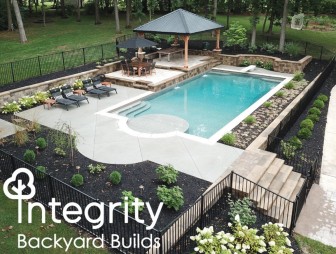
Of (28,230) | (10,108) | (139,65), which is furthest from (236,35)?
(28,230)

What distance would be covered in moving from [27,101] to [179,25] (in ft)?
35.4

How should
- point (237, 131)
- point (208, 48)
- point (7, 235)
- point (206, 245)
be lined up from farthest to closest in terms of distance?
point (208, 48)
point (237, 131)
point (7, 235)
point (206, 245)

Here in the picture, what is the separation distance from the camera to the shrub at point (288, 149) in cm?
1158

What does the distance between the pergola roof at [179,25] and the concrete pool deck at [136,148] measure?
9.37 metres

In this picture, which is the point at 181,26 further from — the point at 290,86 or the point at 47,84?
the point at 47,84

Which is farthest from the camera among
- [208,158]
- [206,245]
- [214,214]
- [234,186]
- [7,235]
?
[208,158]

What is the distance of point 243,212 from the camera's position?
26.6ft

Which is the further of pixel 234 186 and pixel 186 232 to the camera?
pixel 234 186

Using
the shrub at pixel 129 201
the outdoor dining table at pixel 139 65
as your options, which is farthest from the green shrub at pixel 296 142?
Answer: the outdoor dining table at pixel 139 65

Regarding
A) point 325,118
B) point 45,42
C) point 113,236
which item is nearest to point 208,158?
point 113,236

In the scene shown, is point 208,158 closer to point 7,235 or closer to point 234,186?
point 234,186

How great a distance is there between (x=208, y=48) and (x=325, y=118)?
43.9 ft

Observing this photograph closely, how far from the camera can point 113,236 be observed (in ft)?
24.1

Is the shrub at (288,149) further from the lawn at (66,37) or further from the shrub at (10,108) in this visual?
the lawn at (66,37)
